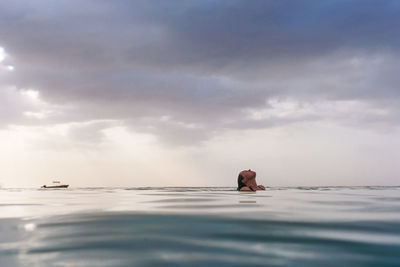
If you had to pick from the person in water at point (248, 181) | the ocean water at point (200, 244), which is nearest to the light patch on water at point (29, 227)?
the ocean water at point (200, 244)

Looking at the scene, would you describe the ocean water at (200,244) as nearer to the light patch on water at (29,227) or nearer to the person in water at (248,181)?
the light patch on water at (29,227)

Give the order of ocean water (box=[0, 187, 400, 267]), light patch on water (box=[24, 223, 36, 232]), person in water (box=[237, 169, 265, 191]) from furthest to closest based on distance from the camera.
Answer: person in water (box=[237, 169, 265, 191]) → light patch on water (box=[24, 223, 36, 232]) → ocean water (box=[0, 187, 400, 267])

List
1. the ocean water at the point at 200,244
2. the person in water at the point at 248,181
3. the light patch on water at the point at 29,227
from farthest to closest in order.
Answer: the person in water at the point at 248,181
the light patch on water at the point at 29,227
the ocean water at the point at 200,244

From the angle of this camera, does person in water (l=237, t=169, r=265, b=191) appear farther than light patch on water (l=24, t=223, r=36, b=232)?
Yes

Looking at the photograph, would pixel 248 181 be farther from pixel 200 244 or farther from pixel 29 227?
pixel 200 244

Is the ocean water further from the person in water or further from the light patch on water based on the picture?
the person in water

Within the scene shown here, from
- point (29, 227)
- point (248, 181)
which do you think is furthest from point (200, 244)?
point (248, 181)

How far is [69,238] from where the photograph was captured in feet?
46.1

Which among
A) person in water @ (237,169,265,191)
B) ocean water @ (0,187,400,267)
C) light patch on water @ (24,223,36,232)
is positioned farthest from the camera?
person in water @ (237,169,265,191)

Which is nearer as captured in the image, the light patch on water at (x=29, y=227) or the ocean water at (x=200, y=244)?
the ocean water at (x=200, y=244)

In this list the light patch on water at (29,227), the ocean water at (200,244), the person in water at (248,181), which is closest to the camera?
the ocean water at (200,244)

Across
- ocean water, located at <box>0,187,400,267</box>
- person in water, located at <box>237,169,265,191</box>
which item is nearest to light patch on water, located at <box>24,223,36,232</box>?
ocean water, located at <box>0,187,400,267</box>

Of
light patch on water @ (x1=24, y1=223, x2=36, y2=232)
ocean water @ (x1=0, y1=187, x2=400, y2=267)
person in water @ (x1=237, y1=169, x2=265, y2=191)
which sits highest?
person in water @ (x1=237, y1=169, x2=265, y2=191)

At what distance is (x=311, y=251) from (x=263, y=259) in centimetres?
234
